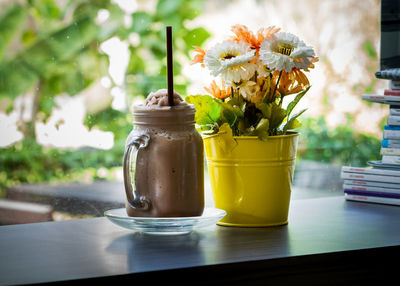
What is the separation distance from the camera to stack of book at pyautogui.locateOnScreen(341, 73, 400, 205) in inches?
52.2

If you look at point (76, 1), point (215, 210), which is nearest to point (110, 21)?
point (76, 1)

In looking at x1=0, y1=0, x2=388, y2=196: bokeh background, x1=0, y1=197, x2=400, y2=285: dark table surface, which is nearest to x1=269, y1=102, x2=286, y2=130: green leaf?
x1=0, y1=197, x2=400, y2=285: dark table surface

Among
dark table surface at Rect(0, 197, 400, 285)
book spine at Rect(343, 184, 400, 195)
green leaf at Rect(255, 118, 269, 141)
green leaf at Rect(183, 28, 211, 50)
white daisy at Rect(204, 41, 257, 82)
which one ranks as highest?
green leaf at Rect(183, 28, 211, 50)

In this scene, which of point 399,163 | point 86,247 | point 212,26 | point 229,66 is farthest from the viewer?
point 212,26

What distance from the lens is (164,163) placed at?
1.01m

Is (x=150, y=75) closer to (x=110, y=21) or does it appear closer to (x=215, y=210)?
(x=110, y=21)

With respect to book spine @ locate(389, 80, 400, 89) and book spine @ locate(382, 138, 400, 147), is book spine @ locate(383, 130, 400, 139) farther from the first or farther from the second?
book spine @ locate(389, 80, 400, 89)

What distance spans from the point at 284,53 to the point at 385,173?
431 millimetres

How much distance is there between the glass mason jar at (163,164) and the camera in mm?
1016

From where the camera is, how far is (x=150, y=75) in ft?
5.51

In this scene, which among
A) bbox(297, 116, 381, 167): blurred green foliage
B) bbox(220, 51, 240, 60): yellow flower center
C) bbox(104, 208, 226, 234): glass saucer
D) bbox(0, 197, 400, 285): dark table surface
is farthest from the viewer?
bbox(297, 116, 381, 167): blurred green foliage

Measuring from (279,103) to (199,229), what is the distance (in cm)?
29

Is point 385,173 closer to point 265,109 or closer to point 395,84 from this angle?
point 395,84

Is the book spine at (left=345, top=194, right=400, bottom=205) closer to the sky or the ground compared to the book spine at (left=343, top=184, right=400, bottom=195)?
closer to the ground
